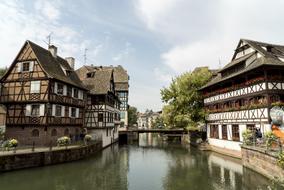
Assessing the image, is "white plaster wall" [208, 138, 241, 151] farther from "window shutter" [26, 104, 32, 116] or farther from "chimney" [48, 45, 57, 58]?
"chimney" [48, 45, 57, 58]

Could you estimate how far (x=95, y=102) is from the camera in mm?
35406

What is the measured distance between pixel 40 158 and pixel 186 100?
2356cm

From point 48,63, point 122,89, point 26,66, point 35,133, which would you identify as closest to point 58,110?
point 35,133

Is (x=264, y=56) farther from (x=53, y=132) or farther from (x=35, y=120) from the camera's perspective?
(x=35, y=120)

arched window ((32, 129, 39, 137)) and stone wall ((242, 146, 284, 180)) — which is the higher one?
arched window ((32, 129, 39, 137))

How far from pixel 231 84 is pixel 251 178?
13.8 metres

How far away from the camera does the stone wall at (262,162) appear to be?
14688 millimetres

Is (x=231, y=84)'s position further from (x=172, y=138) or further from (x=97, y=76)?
(x=172, y=138)

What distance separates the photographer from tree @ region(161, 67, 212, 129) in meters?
36.1

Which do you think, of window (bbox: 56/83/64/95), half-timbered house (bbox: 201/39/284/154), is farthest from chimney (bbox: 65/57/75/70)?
half-timbered house (bbox: 201/39/284/154)

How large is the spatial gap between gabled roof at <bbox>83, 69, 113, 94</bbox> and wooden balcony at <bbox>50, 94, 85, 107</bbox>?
164 inches

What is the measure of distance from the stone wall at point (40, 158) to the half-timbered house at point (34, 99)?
2.69 metres

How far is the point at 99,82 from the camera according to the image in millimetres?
37312

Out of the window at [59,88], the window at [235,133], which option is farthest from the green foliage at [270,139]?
the window at [59,88]
